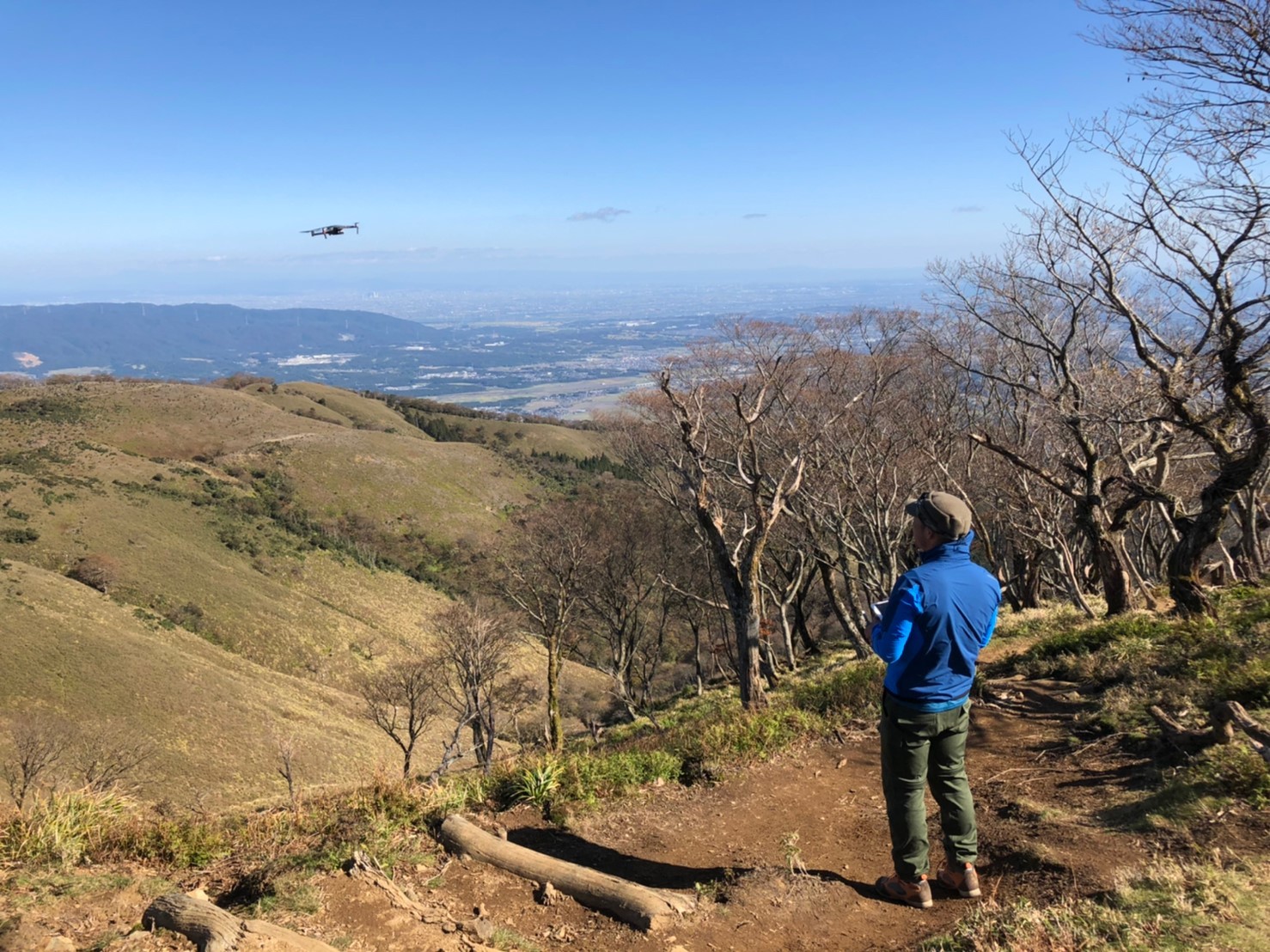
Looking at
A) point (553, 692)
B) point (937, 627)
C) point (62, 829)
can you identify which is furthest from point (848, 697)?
point (553, 692)

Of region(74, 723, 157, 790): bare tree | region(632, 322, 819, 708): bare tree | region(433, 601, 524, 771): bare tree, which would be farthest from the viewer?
region(433, 601, 524, 771): bare tree

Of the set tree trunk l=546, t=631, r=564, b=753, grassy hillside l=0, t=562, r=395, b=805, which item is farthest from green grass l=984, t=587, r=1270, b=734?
grassy hillside l=0, t=562, r=395, b=805

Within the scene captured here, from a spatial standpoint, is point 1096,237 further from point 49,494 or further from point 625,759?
point 49,494

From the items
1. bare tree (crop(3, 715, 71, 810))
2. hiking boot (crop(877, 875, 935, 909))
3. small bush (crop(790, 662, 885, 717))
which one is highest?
hiking boot (crop(877, 875, 935, 909))

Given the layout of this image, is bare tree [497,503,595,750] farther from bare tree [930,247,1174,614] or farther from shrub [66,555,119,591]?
shrub [66,555,119,591]

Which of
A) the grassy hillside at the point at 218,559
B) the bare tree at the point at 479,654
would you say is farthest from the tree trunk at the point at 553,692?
the grassy hillside at the point at 218,559
